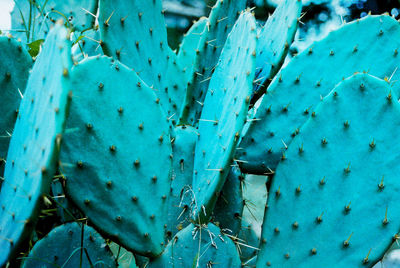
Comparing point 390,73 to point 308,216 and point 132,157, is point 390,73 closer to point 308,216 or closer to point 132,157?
point 308,216

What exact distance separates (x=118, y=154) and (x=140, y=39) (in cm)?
44

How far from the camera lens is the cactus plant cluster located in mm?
828

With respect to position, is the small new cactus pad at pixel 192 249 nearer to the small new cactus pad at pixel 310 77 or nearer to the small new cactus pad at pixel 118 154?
the small new cactus pad at pixel 118 154

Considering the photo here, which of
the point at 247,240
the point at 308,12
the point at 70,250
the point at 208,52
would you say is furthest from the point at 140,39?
the point at 308,12

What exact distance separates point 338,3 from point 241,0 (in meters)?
2.97

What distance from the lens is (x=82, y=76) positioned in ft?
2.91

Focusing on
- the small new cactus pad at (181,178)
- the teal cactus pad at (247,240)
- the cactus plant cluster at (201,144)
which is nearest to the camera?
the cactus plant cluster at (201,144)

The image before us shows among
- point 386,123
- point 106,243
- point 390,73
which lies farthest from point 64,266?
point 390,73

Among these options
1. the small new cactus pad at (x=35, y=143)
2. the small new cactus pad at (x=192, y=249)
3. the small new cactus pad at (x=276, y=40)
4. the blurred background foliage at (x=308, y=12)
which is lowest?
the small new cactus pad at (x=192, y=249)

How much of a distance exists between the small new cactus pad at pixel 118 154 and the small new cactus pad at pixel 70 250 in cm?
13

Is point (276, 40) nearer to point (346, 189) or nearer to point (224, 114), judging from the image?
point (224, 114)

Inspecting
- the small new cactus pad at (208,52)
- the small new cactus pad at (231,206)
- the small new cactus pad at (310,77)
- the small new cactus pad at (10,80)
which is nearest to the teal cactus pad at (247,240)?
the small new cactus pad at (231,206)

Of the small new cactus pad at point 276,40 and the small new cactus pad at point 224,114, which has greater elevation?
the small new cactus pad at point 276,40

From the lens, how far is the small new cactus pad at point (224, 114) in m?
1.02
